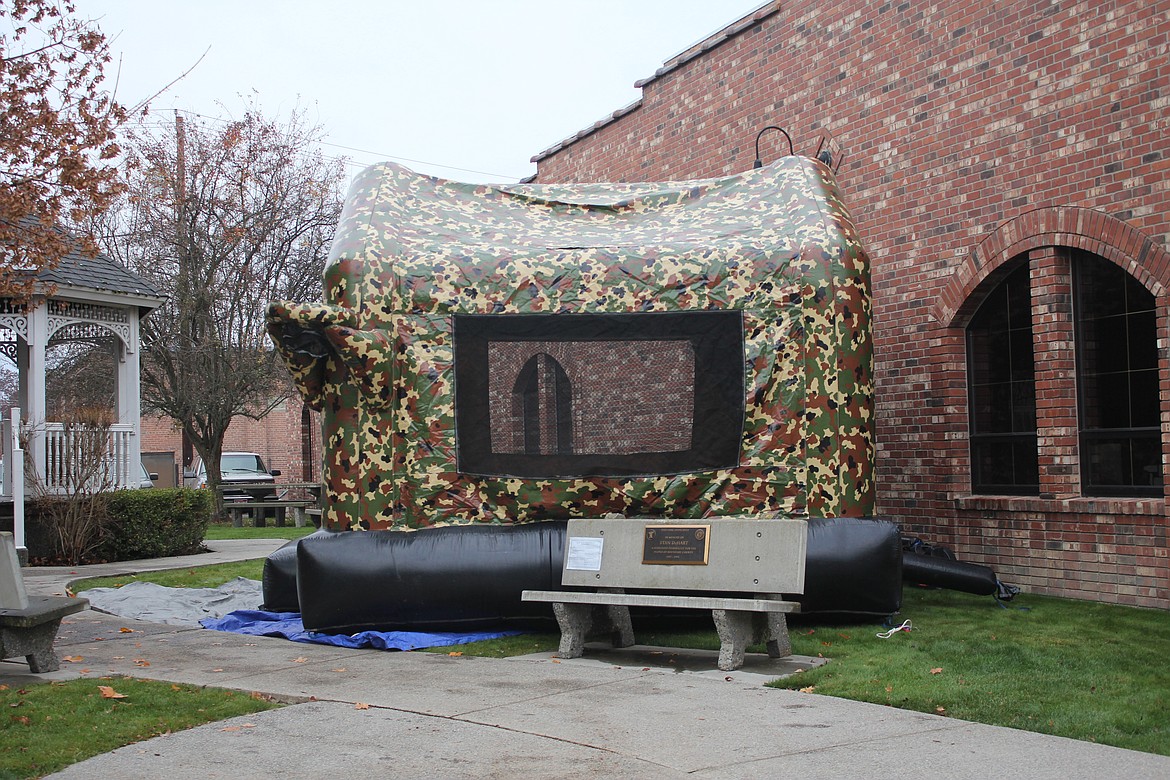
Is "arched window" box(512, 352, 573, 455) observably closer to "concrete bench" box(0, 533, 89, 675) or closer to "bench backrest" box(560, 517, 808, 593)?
"bench backrest" box(560, 517, 808, 593)

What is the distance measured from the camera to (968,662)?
6.95 m

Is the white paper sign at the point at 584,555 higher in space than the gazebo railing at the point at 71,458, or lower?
lower

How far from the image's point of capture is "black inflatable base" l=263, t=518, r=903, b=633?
330 inches

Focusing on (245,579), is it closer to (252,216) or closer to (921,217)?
(921,217)

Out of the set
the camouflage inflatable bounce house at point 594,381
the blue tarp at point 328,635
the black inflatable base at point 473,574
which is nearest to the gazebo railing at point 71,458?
the blue tarp at point 328,635

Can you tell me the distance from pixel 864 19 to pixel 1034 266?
10.8 ft

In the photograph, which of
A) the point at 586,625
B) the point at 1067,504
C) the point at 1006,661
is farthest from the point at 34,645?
the point at 1067,504

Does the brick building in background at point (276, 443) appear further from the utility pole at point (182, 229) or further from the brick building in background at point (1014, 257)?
the brick building in background at point (1014, 257)

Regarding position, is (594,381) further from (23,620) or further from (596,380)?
(23,620)

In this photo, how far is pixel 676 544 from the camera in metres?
7.82

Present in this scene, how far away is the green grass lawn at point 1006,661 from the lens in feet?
18.5

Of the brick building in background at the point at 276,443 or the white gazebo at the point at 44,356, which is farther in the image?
the brick building in background at the point at 276,443

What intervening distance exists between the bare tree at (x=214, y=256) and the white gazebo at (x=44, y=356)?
188 inches

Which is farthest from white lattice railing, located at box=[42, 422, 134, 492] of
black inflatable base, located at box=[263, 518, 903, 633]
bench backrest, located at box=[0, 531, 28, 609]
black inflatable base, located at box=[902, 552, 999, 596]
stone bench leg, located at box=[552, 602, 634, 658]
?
black inflatable base, located at box=[902, 552, 999, 596]
